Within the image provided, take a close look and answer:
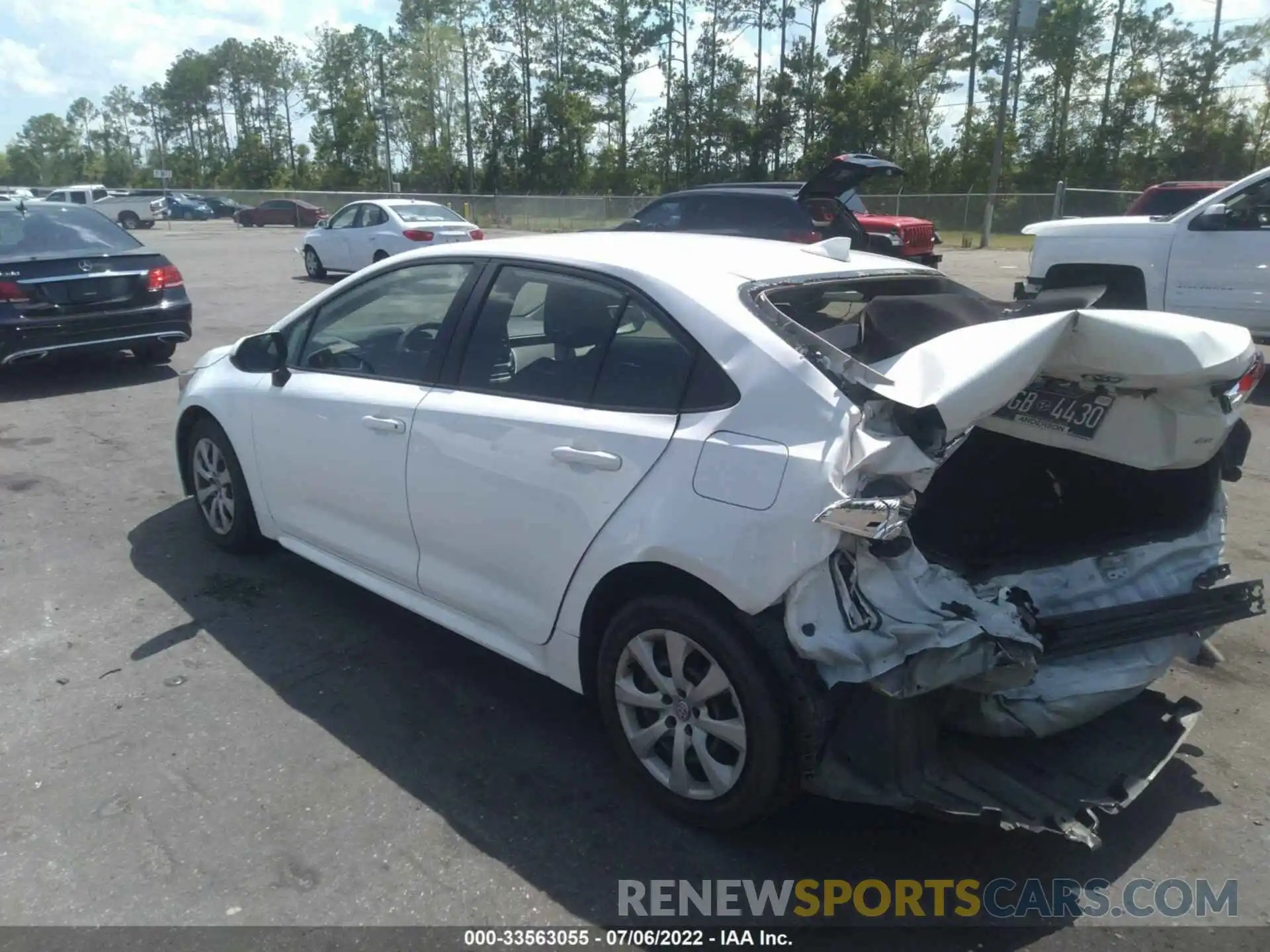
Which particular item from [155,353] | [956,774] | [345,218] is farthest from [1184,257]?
[345,218]

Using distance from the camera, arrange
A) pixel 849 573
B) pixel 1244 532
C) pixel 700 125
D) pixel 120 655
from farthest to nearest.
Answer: pixel 700 125 → pixel 1244 532 → pixel 120 655 → pixel 849 573

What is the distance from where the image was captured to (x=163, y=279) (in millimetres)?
9242

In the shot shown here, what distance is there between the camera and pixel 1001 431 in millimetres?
3256

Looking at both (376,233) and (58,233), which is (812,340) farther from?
(376,233)

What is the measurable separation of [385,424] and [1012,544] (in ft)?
7.67

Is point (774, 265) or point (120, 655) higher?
point (774, 265)

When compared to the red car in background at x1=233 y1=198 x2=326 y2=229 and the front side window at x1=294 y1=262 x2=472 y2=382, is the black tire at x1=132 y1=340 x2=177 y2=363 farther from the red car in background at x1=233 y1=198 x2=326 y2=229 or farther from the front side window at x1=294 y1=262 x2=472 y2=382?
the red car in background at x1=233 y1=198 x2=326 y2=229

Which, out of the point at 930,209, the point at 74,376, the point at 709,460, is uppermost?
the point at 930,209

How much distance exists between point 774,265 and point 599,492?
104 cm

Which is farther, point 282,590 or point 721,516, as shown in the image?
point 282,590

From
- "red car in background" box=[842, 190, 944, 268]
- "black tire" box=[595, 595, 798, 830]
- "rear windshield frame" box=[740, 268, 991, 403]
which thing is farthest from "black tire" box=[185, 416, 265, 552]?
"red car in background" box=[842, 190, 944, 268]

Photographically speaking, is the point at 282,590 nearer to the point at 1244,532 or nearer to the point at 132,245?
the point at 1244,532

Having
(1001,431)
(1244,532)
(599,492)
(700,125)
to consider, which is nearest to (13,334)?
(599,492)

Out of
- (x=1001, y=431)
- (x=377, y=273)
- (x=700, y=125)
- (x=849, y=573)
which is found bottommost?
(x=849, y=573)
